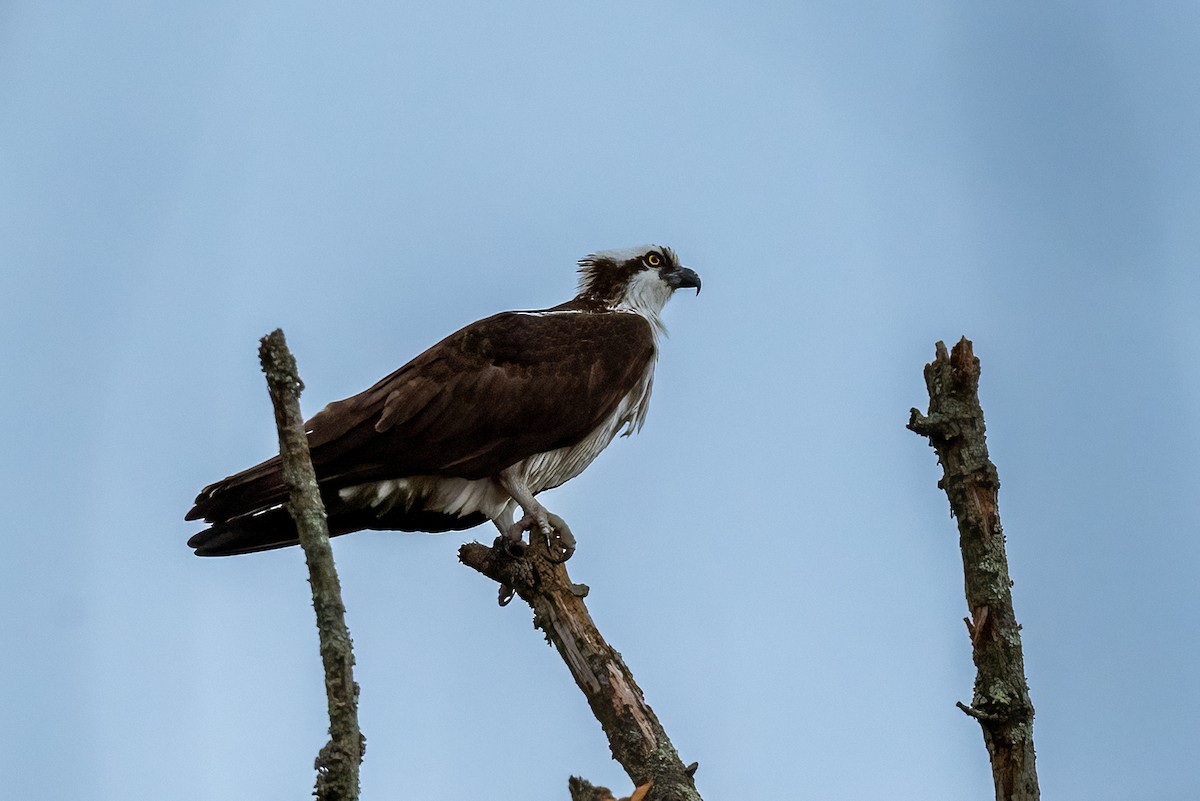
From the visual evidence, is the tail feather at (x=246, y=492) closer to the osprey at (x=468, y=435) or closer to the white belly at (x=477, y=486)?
the osprey at (x=468, y=435)

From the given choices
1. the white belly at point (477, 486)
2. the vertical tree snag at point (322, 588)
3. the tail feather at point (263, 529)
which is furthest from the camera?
the white belly at point (477, 486)

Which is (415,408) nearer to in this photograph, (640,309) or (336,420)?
(336,420)

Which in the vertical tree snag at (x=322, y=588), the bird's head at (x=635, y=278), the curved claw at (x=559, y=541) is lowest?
the vertical tree snag at (x=322, y=588)

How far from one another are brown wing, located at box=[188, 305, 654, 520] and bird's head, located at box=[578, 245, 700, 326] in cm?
121

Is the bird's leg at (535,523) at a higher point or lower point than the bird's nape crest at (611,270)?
lower

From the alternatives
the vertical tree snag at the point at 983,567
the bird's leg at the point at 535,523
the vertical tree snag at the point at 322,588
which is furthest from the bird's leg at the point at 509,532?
the vertical tree snag at the point at 322,588

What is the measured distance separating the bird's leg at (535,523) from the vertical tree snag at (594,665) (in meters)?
0.14

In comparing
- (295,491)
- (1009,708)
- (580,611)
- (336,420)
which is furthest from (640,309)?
(295,491)

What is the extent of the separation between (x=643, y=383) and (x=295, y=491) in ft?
16.0

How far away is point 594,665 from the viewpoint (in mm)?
6492

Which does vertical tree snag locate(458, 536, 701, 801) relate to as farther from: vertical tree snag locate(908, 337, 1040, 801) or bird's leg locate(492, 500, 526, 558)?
vertical tree snag locate(908, 337, 1040, 801)

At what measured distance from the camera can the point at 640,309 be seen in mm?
10047

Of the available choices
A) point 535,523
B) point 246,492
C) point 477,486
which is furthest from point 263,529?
point 535,523

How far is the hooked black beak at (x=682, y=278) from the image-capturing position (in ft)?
34.2
